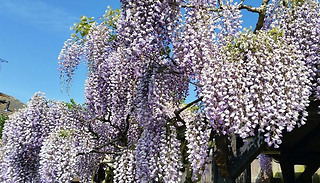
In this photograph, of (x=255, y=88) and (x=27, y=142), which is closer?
(x=255, y=88)

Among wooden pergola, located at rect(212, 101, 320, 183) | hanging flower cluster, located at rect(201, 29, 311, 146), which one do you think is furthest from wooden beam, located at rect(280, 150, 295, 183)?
hanging flower cluster, located at rect(201, 29, 311, 146)

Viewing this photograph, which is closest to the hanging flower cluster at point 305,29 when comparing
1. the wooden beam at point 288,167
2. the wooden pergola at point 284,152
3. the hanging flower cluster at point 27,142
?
the wooden pergola at point 284,152

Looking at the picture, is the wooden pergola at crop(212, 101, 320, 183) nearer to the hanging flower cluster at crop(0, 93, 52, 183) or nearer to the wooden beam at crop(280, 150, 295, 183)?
the wooden beam at crop(280, 150, 295, 183)

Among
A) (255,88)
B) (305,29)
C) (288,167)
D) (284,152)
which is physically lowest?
(288,167)

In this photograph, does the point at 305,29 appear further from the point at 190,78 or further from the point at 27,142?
the point at 27,142

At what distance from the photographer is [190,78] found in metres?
4.29

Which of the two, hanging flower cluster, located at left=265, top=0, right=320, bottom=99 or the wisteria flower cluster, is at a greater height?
hanging flower cluster, located at left=265, top=0, right=320, bottom=99

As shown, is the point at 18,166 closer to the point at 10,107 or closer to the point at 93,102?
the point at 93,102

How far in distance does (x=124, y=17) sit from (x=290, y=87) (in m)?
2.15

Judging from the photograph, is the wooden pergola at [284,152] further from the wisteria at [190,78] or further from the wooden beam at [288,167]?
the wisteria at [190,78]

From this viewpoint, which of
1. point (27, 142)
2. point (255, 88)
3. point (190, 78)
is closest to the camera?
point (255, 88)

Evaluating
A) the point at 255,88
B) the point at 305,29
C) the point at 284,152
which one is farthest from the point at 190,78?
the point at 284,152

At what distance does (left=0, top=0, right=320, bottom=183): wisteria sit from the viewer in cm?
368

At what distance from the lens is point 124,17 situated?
4.02 metres
